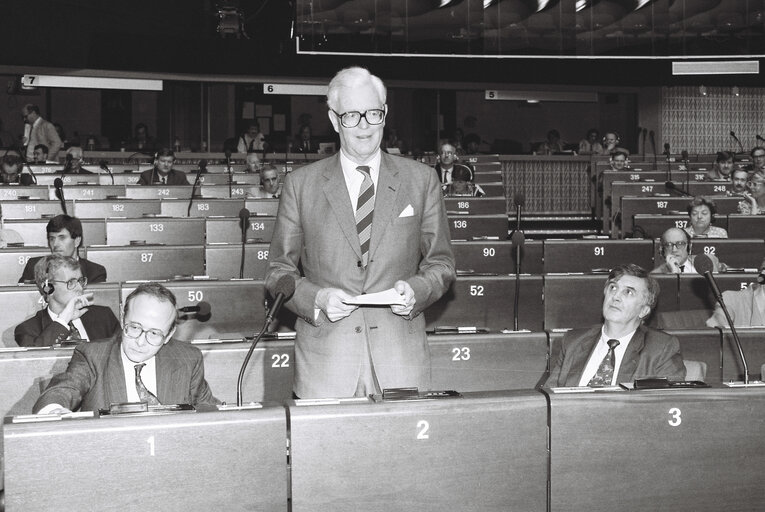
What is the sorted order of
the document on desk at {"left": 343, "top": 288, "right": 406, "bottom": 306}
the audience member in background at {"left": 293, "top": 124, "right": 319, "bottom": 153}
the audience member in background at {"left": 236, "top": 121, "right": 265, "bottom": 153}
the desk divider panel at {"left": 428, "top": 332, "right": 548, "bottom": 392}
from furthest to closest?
the audience member in background at {"left": 293, "top": 124, "right": 319, "bottom": 153} → the audience member in background at {"left": 236, "top": 121, "right": 265, "bottom": 153} → the desk divider panel at {"left": 428, "top": 332, "right": 548, "bottom": 392} → the document on desk at {"left": 343, "top": 288, "right": 406, "bottom": 306}

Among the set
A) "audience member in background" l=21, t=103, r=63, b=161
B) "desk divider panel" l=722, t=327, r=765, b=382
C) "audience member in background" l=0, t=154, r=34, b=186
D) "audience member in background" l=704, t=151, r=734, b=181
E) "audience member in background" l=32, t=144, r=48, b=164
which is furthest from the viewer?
"audience member in background" l=21, t=103, r=63, b=161

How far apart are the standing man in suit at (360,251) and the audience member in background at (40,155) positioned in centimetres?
987

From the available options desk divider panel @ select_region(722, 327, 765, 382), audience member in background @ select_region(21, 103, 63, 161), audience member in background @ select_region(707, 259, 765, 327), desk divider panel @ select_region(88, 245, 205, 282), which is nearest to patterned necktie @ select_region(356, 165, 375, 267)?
desk divider panel @ select_region(722, 327, 765, 382)

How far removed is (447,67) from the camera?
14.9 meters

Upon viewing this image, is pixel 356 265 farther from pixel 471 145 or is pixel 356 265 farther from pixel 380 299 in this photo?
pixel 471 145

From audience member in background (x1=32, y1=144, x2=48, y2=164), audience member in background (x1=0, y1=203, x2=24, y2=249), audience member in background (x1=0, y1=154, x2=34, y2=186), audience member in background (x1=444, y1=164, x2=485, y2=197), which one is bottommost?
audience member in background (x1=0, y1=203, x2=24, y2=249)

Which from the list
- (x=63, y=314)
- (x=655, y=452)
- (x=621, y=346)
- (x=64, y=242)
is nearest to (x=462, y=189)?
(x=64, y=242)

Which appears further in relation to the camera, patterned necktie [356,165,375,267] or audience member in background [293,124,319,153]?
audience member in background [293,124,319,153]

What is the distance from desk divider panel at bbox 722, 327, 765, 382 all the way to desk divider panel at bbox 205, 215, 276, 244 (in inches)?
163

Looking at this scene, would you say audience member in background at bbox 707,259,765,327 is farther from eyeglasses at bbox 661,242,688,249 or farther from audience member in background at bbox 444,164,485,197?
audience member in background at bbox 444,164,485,197

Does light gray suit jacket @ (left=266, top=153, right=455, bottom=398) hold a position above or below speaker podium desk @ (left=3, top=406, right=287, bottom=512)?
above

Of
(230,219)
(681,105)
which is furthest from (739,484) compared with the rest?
(681,105)

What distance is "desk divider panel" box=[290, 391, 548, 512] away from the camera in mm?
1840

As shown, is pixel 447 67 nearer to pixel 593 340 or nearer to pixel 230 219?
pixel 230 219
